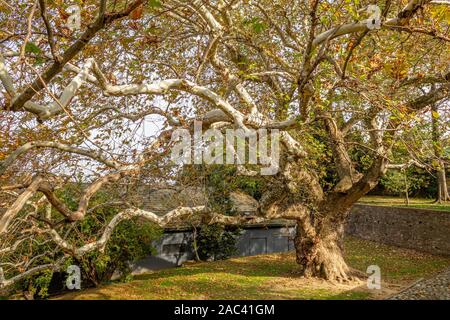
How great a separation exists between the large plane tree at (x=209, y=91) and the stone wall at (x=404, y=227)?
20.8 ft

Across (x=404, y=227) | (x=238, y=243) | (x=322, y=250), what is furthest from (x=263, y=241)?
(x=322, y=250)

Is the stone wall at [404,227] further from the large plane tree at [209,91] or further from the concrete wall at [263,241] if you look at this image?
the large plane tree at [209,91]

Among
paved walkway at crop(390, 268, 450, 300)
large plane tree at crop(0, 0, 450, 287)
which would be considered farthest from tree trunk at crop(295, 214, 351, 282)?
paved walkway at crop(390, 268, 450, 300)

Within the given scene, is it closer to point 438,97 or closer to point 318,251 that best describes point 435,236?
point 318,251

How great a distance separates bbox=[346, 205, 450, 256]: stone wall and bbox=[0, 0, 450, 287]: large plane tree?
635 centimetres

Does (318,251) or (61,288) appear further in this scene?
(61,288)

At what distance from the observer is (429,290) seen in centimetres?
987

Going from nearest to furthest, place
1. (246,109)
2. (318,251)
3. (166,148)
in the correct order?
1. (166,148)
2. (246,109)
3. (318,251)

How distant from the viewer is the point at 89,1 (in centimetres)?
682

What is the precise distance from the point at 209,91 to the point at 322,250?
685cm

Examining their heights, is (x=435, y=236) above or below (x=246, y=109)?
below
